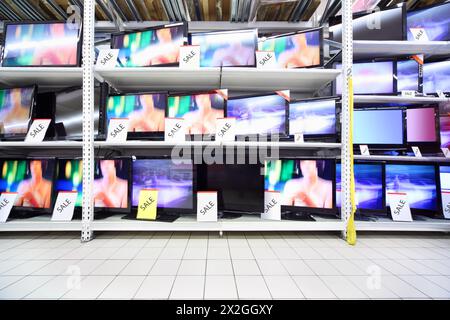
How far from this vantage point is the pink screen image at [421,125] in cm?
151

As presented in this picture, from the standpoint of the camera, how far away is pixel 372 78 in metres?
1.58

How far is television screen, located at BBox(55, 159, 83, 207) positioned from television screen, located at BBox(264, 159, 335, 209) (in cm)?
144

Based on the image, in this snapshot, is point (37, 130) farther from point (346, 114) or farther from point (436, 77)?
point (436, 77)

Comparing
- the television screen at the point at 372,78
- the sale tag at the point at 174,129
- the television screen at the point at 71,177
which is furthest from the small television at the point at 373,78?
the television screen at the point at 71,177

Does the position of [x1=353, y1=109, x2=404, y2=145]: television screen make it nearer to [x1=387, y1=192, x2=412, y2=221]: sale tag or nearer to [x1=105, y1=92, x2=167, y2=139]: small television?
[x1=387, y1=192, x2=412, y2=221]: sale tag

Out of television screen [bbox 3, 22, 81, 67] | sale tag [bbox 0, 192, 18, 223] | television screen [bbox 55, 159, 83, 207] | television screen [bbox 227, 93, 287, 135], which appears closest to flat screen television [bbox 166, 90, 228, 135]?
television screen [bbox 227, 93, 287, 135]

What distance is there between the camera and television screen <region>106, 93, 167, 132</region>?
153cm

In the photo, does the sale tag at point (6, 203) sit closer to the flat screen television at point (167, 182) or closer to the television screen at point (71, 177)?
the television screen at point (71, 177)

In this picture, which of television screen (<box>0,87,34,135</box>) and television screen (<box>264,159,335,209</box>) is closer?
television screen (<box>264,159,335,209</box>)

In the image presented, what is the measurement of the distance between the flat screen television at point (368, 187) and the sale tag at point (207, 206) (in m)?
0.96

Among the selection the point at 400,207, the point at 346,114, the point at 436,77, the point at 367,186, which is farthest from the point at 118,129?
the point at 436,77

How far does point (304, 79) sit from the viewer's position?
161 cm

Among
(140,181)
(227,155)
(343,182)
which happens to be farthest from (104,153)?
(343,182)

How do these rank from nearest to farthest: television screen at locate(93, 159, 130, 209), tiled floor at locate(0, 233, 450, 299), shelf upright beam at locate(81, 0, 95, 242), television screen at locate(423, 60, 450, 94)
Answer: tiled floor at locate(0, 233, 450, 299) → shelf upright beam at locate(81, 0, 95, 242) → television screen at locate(93, 159, 130, 209) → television screen at locate(423, 60, 450, 94)
